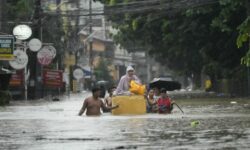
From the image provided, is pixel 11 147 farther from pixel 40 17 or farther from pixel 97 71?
pixel 97 71

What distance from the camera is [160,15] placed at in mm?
42875

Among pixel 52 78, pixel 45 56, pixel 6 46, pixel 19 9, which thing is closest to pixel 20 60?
pixel 6 46

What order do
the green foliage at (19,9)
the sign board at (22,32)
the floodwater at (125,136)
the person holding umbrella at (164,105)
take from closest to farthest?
the floodwater at (125,136)
the person holding umbrella at (164,105)
the sign board at (22,32)
the green foliage at (19,9)

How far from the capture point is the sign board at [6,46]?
30.5 meters

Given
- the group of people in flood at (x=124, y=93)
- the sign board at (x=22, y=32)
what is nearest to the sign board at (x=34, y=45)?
the sign board at (x=22, y=32)

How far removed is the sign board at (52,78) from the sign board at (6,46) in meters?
15.9

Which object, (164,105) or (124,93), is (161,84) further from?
(124,93)

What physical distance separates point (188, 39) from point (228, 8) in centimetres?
959

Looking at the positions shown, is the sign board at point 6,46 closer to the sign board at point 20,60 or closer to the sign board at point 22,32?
the sign board at point 20,60

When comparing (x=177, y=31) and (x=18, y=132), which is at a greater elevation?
(x=177, y=31)

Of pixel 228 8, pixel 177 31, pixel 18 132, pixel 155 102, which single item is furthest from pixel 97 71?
pixel 18 132

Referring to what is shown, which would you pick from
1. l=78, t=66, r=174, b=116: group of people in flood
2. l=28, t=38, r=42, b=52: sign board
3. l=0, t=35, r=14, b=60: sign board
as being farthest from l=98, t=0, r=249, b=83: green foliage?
l=78, t=66, r=174, b=116: group of people in flood

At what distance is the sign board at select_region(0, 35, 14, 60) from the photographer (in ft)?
100

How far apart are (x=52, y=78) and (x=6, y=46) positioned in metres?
16.7
